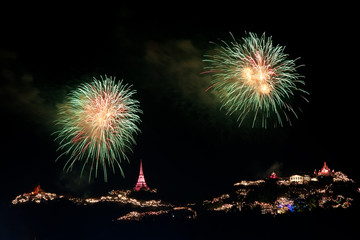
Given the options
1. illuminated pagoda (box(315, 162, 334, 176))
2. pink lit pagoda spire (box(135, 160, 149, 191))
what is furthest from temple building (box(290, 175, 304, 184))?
pink lit pagoda spire (box(135, 160, 149, 191))

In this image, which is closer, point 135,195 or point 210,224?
point 210,224

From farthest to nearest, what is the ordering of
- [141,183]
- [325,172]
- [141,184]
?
[141,183] → [141,184] → [325,172]

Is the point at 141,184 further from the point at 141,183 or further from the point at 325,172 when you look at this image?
the point at 325,172

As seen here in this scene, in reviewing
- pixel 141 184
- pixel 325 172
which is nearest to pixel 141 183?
pixel 141 184

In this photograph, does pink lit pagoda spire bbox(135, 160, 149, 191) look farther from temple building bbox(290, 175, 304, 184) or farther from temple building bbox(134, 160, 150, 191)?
temple building bbox(290, 175, 304, 184)

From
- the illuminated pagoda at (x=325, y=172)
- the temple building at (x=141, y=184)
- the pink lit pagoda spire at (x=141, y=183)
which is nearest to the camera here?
the illuminated pagoda at (x=325, y=172)

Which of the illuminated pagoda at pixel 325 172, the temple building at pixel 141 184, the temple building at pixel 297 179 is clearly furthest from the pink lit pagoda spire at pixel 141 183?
the illuminated pagoda at pixel 325 172

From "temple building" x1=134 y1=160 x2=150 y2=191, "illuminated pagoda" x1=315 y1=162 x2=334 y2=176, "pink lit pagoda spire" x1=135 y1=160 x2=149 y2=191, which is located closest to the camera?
"illuminated pagoda" x1=315 y1=162 x2=334 y2=176

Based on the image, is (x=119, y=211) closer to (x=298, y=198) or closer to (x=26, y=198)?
(x=26, y=198)

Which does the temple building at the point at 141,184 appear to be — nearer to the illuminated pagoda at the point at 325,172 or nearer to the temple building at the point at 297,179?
the temple building at the point at 297,179

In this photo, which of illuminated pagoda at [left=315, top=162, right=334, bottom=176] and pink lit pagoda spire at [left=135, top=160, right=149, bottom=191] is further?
pink lit pagoda spire at [left=135, top=160, right=149, bottom=191]

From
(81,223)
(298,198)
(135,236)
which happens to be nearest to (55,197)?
(81,223)
